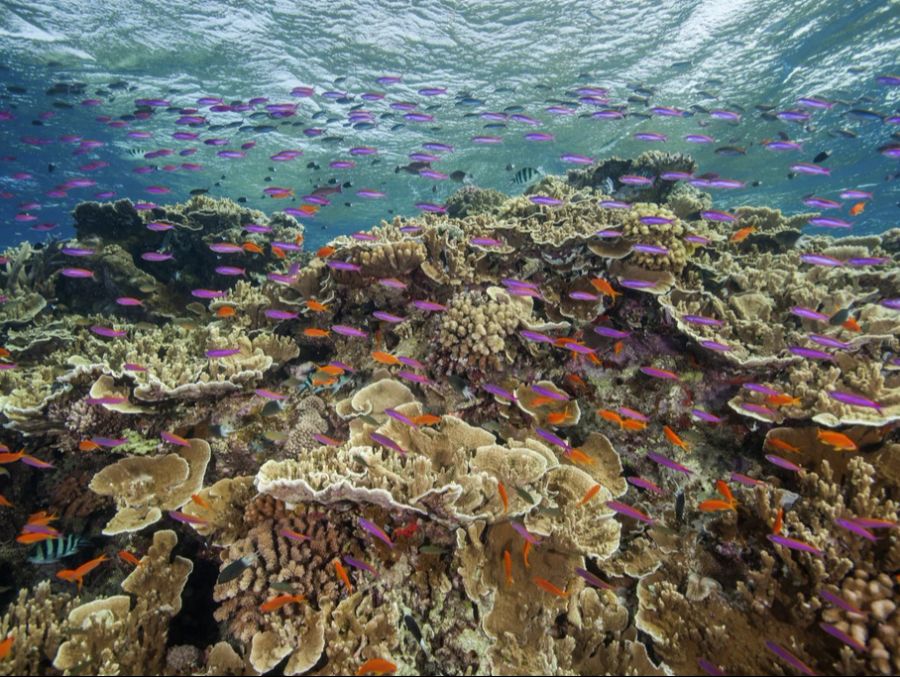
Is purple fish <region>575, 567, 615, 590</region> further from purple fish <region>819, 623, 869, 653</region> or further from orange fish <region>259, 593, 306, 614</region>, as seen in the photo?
orange fish <region>259, 593, 306, 614</region>

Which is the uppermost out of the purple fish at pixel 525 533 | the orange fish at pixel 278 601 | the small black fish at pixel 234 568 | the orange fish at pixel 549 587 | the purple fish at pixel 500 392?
the purple fish at pixel 500 392

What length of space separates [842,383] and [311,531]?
531 cm

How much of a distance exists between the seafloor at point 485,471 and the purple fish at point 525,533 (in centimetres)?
7

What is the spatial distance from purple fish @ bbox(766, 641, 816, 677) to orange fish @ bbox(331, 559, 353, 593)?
3.07 metres

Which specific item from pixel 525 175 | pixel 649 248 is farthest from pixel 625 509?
pixel 525 175

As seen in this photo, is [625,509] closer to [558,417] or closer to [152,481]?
[558,417]

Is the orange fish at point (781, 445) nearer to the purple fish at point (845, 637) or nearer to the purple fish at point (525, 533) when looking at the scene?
the purple fish at point (845, 637)

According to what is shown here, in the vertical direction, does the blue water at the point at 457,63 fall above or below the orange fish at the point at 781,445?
above

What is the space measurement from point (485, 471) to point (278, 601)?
1.94 m

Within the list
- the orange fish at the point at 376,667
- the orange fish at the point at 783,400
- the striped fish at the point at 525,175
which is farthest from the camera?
the striped fish at the point at 525,175

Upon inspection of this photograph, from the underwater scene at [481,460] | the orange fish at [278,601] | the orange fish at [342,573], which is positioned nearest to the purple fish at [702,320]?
the underwater scene at [481,460]

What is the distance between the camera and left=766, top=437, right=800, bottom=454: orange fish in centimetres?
378

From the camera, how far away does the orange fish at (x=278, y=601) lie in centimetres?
312

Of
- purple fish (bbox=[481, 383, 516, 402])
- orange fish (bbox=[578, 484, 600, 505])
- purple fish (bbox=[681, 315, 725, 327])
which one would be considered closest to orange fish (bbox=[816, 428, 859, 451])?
purple fish (bbox=[681, 315, 725, 327])
